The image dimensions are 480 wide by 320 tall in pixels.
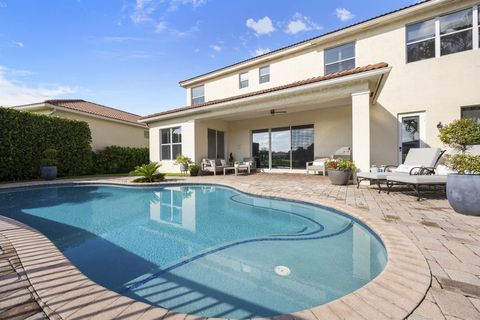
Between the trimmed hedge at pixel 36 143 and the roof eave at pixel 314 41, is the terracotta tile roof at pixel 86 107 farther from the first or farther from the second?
the roof eave at pixel 314 41

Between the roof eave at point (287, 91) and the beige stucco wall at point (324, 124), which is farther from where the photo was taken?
the beige stucco wall at point (324, 124)

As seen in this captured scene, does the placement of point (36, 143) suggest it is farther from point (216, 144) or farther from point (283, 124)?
point (283, 124)

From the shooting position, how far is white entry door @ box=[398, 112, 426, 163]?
8.13 meters

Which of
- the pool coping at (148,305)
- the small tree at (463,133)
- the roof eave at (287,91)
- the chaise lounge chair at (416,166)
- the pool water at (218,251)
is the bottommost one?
the pool water at (218,251)

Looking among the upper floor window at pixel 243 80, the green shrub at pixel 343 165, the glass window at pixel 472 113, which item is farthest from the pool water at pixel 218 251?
the upper floor window at pixel 243 80

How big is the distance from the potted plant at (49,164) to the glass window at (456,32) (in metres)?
17.4

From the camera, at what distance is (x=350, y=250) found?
303 cm

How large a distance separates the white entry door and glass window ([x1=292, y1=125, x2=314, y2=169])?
4.08 m

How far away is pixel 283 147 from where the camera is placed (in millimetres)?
12688

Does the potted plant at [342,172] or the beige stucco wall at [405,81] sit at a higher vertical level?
the beige stucco wall at [405,81]

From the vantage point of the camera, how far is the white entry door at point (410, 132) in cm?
813

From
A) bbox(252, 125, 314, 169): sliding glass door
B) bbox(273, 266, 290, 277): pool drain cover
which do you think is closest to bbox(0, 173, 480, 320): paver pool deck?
bbox(273, 266, 290, 277): pool drain cover

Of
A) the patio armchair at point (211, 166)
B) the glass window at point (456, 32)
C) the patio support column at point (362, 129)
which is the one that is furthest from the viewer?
the patio armchair at point (211, 166)

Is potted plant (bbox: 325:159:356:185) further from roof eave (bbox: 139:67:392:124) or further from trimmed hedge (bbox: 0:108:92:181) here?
trimmed hedge (bbox: 0:108:92:181)
